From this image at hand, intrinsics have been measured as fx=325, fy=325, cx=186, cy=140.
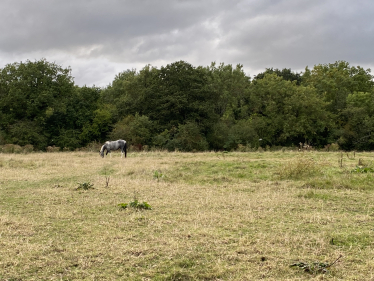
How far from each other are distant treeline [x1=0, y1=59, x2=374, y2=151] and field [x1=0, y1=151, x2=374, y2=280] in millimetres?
25629

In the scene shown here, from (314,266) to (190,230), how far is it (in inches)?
96.0

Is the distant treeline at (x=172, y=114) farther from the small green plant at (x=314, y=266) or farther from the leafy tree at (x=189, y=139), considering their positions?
the small green plant at (x=314, y=266)

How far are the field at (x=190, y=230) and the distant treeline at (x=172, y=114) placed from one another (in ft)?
84.1

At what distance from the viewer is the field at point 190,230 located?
449 cm

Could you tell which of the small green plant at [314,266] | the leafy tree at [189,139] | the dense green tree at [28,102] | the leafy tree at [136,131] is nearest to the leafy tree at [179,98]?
the leafy tree at [136,131]

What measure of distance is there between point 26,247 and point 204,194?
222 inches

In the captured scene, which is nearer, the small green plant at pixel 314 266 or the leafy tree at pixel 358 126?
the small green plant at pixel 314 266

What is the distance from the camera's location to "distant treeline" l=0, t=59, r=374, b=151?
126 ft

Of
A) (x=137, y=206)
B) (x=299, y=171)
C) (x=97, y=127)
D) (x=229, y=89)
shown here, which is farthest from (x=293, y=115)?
(x=137, y=206)

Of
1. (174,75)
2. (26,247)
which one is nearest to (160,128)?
(174,75)

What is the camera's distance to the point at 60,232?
246 inches

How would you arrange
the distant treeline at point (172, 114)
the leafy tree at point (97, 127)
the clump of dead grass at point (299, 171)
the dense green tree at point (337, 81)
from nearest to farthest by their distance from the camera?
the clump of dead grass at point (299, 171), the distant treeline at point (172, 114), the leafy tree at point (97, 127), the dense green tree at point (337, 81)

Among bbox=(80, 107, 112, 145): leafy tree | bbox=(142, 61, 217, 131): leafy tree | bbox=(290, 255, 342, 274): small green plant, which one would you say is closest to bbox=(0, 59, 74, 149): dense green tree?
bbox=(80, 107, 112, 145): leafy tree

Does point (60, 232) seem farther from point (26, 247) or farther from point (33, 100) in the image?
point (33, 100)
